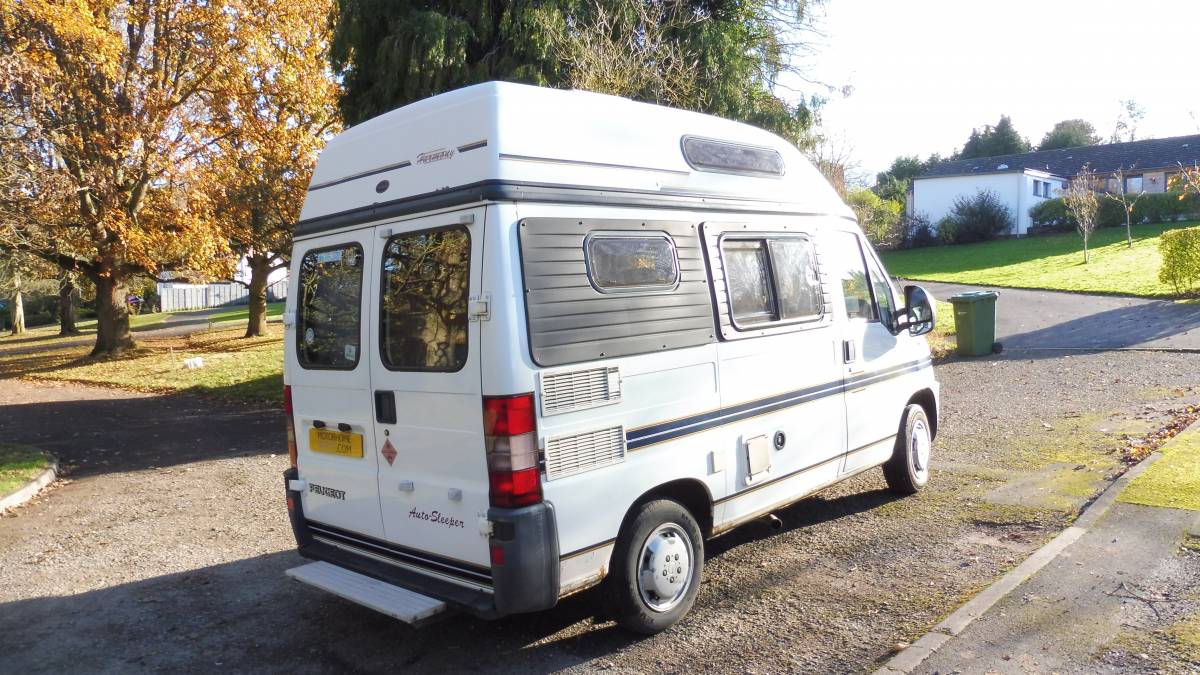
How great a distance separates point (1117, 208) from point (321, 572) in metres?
47.4

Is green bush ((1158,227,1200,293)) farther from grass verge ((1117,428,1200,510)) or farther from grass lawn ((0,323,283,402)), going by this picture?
grass lawn ((0,323,283,402))

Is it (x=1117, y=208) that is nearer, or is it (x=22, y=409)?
(x=22, y=409)

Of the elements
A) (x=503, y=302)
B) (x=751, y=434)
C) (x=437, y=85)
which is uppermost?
(x=437, y=85)

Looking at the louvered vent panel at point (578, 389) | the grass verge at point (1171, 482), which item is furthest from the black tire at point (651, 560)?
the grass verge at point (1171, 482)

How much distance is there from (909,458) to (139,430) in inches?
431

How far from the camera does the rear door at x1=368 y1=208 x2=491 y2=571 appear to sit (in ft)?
13.5

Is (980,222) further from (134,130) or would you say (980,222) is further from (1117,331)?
(134,130)

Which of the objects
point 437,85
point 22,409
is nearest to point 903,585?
point 437,85

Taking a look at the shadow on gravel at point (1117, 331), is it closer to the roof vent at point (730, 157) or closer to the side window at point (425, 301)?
the roof vent at point (730, 157)

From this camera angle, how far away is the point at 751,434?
5.20m

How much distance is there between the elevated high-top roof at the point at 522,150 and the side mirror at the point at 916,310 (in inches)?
71.3

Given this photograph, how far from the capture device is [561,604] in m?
5.19

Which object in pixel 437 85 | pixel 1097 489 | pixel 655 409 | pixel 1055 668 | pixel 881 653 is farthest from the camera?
pixel 437 85

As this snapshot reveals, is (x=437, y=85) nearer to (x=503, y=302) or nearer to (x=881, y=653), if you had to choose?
(x=503, y=302)
